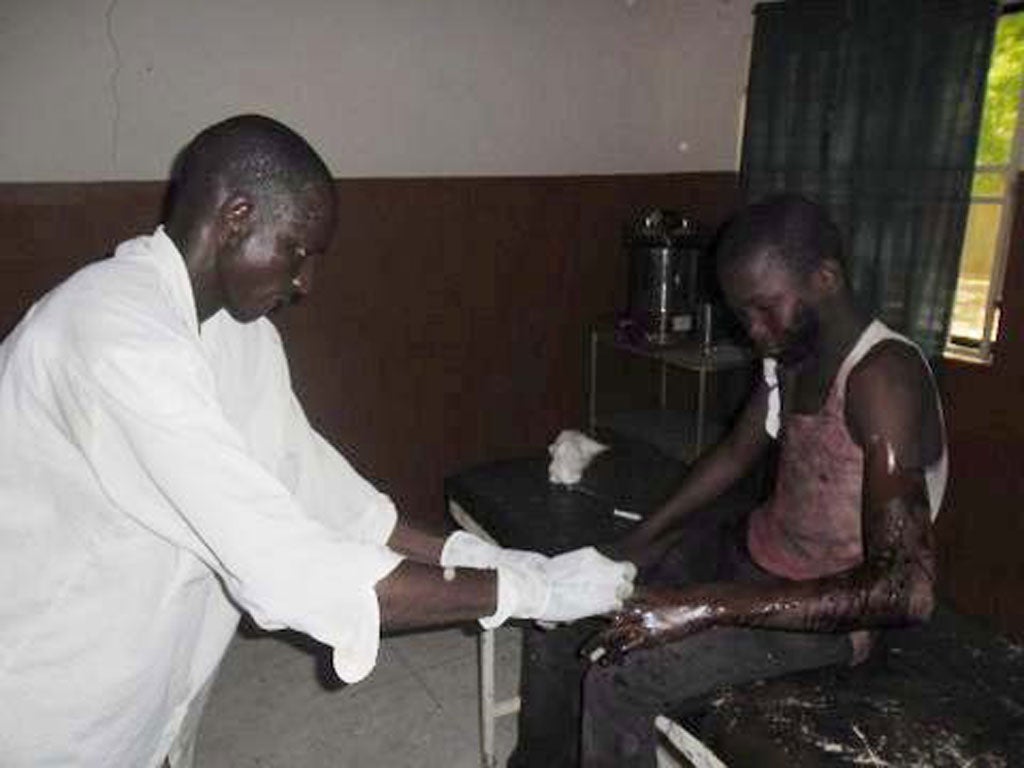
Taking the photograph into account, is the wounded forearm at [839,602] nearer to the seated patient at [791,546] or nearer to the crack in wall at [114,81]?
the seated patient at [791,546]

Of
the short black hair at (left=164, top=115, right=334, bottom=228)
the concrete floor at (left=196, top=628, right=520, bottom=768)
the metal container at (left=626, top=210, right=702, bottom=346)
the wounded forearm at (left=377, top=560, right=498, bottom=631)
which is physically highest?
the short black hair at (left=164, top=115, right=334, bottom=228)

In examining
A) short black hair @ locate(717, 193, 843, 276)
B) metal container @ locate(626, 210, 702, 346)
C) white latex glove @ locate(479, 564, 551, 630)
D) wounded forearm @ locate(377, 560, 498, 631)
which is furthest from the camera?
metal container @ locate(626, 210, 702, 346)

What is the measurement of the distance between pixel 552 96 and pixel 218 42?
4.45ft

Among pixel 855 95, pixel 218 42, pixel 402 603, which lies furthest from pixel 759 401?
pixel 218 42

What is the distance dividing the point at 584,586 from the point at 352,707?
53.2 inches

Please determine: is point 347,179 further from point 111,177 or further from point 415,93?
point 111,177

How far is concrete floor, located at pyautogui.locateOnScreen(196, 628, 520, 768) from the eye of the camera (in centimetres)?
220

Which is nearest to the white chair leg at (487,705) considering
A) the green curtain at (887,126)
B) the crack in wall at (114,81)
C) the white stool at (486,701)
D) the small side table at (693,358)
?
the white stool at (486,701)

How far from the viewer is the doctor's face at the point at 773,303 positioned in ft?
5.10

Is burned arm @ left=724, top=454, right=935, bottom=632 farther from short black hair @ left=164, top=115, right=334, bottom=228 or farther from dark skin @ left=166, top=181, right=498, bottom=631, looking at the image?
short black hair @ left=164, top=115, right=334, bottom=228

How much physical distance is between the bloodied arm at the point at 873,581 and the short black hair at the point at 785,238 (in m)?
0.27

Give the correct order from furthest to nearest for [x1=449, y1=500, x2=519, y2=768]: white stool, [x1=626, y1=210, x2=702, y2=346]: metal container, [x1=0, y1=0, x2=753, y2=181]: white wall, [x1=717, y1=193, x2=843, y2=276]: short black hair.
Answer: [x1=626, y1=210, x2=702, y2=346]: metal container → [x1=0, y1=0, x2=753, y2=181]: white wall → [x1=449, y1=500, x2=519, y2=768]: white stool → [x1=717, y1=193, x2=843, y2=276]: short black hair

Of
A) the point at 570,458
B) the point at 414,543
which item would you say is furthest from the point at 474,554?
the point at 570,458

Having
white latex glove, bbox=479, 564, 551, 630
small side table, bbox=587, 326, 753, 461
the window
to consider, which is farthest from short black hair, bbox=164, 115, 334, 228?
the window
